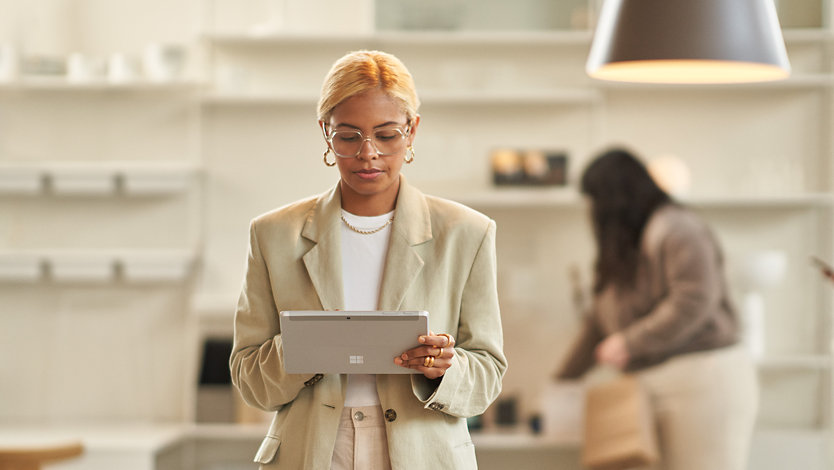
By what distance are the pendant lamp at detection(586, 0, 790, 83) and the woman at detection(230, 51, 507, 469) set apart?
51 centimetres

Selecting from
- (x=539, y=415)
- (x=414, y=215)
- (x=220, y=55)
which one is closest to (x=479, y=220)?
(x=414, y=215)

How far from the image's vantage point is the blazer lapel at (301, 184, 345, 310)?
62.9 inches

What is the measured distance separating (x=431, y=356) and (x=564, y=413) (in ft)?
8.52

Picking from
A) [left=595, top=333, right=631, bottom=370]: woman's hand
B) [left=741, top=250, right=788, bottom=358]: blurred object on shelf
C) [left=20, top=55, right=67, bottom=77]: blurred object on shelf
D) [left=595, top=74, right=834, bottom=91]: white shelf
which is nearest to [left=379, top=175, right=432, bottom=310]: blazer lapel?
→ [left=595, top=333, right=631, bottom=370]: woman's hand

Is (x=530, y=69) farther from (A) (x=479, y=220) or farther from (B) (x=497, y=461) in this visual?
(A) (x=479, y=220)

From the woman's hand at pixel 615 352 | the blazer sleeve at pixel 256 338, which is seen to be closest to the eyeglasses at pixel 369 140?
the blazer sleeve at pixel 256 338

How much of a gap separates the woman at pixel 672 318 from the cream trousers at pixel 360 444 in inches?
89.7

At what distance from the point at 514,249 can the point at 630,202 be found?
0.70m

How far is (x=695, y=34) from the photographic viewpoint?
71.6 inches

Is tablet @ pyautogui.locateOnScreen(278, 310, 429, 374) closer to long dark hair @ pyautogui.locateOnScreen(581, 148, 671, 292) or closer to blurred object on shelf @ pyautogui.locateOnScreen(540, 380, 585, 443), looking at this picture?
long dark hair @ pyautogui.locateOnScreen(581, 148, 671, 292)

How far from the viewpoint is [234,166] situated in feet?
14.0

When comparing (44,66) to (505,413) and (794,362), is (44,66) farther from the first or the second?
(794,362)

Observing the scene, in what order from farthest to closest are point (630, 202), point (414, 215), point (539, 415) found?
point (539, 415), point (630, 202), point (414, 215)

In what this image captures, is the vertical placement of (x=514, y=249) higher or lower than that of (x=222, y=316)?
higher
